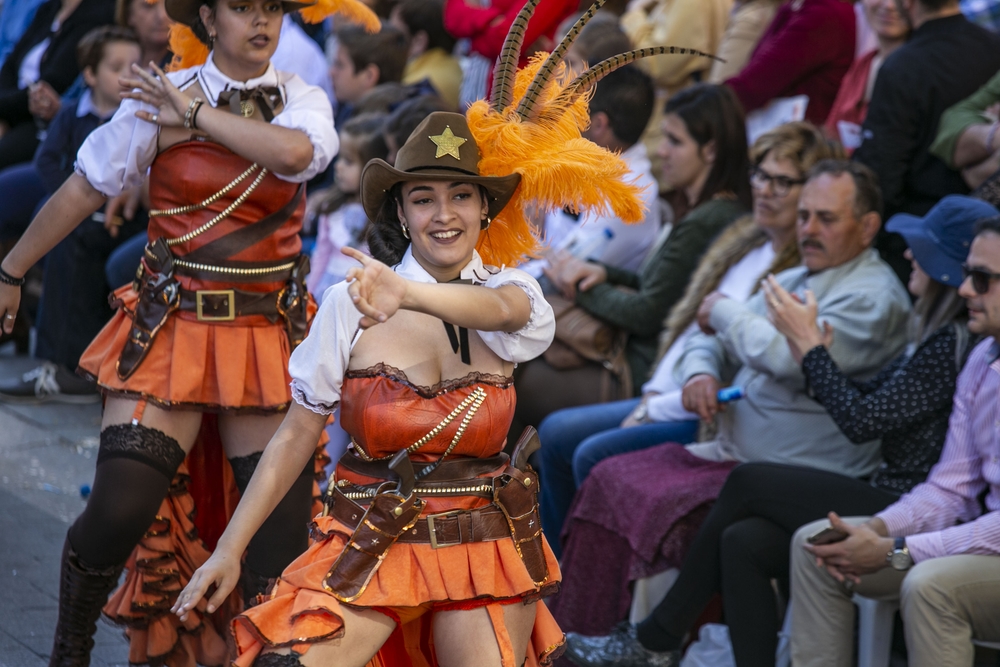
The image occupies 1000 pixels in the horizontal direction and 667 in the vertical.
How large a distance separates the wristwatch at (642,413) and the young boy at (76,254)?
11.0 feet

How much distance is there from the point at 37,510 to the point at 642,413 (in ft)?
8.89

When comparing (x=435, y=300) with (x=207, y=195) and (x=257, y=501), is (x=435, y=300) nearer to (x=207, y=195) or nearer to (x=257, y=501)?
(x=257, y=501)

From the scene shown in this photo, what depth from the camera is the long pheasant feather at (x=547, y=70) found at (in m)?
2.77

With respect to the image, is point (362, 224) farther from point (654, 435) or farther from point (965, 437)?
point (965, 437)

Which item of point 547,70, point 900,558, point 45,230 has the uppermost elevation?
point 547,70

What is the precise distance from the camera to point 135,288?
3598mm

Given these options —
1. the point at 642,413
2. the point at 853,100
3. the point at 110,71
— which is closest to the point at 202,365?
the point at 642,413

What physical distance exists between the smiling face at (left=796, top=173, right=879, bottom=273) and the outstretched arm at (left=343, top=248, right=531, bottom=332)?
6.48 ft

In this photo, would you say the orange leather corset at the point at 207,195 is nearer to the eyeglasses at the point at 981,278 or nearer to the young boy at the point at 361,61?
the eyeglasses at the point at 981,278

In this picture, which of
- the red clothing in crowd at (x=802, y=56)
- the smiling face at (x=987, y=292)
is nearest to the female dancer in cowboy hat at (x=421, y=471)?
the smiling face at (x=987, y=292)

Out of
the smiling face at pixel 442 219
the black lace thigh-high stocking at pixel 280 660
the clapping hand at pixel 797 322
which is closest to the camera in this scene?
the black lace thigh-high stocking at pixel 280 660

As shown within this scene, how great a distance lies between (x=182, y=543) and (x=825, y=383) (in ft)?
6.86

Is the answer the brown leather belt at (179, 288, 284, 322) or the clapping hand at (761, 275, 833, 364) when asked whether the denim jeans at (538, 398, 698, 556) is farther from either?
the brown leather belt at (179, 288, 284, 322)

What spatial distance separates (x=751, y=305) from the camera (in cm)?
461
